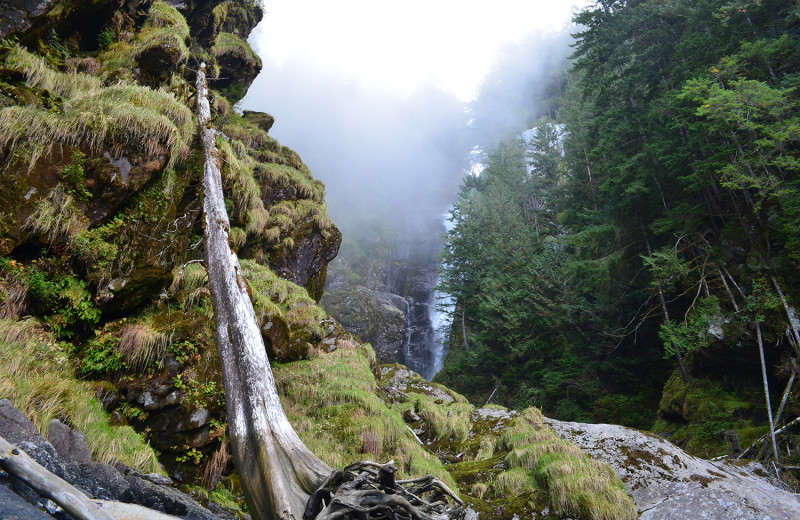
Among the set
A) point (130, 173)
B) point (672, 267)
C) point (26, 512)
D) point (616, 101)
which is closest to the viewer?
point (26, 512)

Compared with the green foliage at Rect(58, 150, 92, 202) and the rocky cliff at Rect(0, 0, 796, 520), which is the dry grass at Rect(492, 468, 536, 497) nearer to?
the rocky cliff at Rect(0, 0, 796, 520)

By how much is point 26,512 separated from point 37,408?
2.55m

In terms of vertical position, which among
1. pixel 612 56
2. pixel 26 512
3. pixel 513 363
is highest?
pixel 612 56

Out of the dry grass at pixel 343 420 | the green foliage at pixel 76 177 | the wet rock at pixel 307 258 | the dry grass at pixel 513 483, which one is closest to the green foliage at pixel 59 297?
the green foliage at pixel 76 177

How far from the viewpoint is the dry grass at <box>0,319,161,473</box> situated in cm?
332

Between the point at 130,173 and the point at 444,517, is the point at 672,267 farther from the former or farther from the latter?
the point at 130,173

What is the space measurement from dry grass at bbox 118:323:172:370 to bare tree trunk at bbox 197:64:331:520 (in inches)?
29.7

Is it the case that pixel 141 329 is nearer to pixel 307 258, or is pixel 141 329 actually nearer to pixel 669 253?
pixel 307 258

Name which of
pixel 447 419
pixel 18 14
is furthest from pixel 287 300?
pixel 18 14

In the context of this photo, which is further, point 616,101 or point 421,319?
point 421,319

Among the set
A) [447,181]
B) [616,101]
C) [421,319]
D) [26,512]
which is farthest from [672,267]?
[447,181]

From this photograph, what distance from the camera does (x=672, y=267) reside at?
1032cm

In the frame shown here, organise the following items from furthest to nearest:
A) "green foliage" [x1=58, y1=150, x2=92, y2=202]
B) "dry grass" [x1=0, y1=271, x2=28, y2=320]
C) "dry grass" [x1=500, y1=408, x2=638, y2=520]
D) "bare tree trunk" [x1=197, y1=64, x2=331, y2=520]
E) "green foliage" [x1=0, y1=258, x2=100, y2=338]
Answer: "green foliage" [x1=58, y1=150, x2=92, y2=202], "dry grass" [x1=500, y1=408, x2=638, y2=520], "green foliage" [x1=0, y1=258, x2=100, y2=338], "dry grass" [x1=0, y1=271, x2=28, y2=320], "bare tree trunk" [x1=197, y1=64, x2=331, y2=520]

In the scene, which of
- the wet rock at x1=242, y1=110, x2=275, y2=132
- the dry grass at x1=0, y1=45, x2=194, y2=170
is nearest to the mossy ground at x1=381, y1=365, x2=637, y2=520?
the dry grass at x1=0, y1=45, x2=194, y2=170
